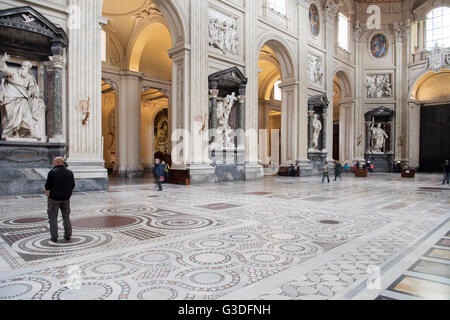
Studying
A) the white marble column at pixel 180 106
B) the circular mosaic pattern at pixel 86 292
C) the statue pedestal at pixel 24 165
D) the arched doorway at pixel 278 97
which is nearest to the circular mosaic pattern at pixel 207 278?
the circular mosaic pattern at pixel 86 292

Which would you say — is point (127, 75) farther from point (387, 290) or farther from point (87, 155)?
point (387, 290)

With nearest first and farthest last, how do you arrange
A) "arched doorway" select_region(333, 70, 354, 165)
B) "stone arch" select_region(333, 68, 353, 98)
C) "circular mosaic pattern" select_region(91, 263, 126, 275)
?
1. "circular mosaic pattern" select_region(91, 263, 126, 275)
2. "stone arch" select_region(333, 68, 353, 98)
3. "arched doorway" select_region(333, 70, 354, 165)

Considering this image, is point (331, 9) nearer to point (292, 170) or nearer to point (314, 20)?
point (314, 20)

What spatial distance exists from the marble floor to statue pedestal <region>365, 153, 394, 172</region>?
2131 cm

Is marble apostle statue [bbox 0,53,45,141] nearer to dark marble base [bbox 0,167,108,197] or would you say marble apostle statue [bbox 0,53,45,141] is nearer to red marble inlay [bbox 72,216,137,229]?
dark marble base [bbox 0,167,108,197]

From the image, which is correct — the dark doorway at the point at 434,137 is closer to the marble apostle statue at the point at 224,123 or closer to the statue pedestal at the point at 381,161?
the statue pedestal at the point at 381,161

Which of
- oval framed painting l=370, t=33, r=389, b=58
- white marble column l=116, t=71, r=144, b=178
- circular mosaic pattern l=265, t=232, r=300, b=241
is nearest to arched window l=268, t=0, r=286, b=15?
white marble column l=116, t=71, r=144, b=178

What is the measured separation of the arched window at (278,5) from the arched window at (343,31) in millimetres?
7459

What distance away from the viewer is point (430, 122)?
1059 inches

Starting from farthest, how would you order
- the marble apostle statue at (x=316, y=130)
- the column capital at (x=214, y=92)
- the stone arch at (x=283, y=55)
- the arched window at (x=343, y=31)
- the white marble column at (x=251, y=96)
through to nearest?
the arched window at (x=343, y=31)
the marble apostle statue at (x=316, y=130)
the stone arch at (x=283, y=55)
the white marble column at (x=251, y=96)
the column capital at (x=214, y=92)

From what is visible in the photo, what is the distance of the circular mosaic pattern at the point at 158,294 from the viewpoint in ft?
8.52

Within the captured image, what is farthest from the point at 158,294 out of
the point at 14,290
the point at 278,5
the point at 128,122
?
the point at 278,5

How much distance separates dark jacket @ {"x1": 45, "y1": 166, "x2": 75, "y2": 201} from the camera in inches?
167

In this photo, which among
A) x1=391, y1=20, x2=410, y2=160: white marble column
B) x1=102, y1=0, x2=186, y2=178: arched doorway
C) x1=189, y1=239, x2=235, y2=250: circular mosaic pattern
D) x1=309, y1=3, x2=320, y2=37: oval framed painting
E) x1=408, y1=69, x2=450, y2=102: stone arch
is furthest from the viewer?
x1=391, y1=20, x2=410, y2=160: white marble column
